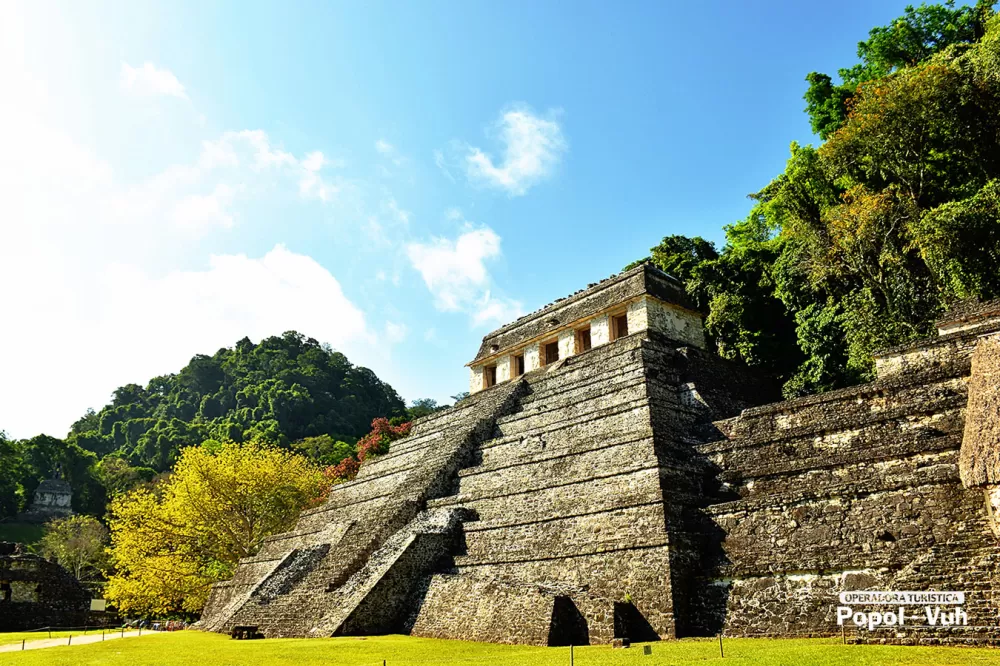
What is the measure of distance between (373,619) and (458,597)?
164cm

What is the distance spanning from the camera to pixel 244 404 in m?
59.1

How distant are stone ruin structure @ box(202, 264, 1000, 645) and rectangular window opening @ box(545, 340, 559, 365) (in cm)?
303

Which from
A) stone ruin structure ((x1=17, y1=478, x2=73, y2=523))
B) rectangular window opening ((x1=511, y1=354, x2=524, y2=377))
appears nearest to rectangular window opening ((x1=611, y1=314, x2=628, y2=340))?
rectangular window opening ((x1=511, y1=354, x2=524, y2=377))

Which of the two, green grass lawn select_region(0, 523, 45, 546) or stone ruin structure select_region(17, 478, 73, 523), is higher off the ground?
stone ruin structure select_region(17, 478, 73, 523)

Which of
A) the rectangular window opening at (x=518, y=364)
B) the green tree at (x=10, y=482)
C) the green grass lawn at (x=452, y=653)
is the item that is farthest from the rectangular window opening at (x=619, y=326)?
the green tree at (x=10, y=482)

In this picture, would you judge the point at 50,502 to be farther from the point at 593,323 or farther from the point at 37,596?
the point at 593,323

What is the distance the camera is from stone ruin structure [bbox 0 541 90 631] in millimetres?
19094

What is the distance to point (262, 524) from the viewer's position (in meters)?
22.0

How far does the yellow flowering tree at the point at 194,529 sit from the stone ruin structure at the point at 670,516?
12.1 feet

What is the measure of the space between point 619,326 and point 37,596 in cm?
1870

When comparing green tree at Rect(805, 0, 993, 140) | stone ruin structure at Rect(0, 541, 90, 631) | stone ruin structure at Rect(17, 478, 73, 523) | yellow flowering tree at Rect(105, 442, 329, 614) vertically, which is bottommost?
stone ruin structure at Rect(0, 541, 90, 631)

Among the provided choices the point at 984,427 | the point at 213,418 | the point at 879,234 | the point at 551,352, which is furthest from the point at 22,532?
the point at 984,427

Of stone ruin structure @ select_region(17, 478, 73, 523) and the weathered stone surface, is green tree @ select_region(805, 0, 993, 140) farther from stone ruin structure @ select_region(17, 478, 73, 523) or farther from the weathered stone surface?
stone ruin structure @ select_region(17, 478, 73, 523)

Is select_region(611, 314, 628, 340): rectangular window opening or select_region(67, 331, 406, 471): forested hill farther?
select_region(67, 331, 406, 471): forested hill
